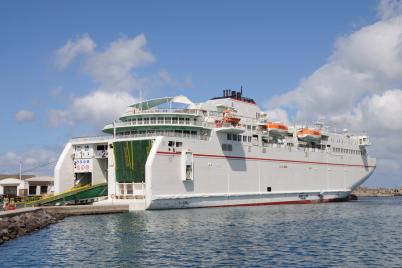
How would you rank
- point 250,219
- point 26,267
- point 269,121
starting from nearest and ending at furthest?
point 26,267
point 250,219
point 269,121

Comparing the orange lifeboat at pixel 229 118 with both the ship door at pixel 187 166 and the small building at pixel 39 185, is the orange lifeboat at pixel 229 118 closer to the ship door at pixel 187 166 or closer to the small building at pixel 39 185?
the ship door at pixel 187 166

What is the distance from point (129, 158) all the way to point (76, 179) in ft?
26.9

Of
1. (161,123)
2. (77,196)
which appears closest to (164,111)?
(161,123)

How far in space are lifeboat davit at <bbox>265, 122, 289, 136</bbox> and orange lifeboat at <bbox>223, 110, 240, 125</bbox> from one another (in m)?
7.18

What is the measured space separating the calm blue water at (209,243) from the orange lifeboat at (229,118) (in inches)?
592

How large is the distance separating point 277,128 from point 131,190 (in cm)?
2125

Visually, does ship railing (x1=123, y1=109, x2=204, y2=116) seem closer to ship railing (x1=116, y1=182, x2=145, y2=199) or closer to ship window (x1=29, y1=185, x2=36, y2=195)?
ship railing (x1=116, y1=182, x2=145, y2=199)

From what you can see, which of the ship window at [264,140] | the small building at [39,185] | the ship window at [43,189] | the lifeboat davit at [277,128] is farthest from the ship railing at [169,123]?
the ship window at [43,189]

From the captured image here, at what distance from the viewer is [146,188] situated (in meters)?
44.0

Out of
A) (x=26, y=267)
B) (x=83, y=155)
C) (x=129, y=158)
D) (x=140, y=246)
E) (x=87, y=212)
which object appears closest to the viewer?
(x=26, y=267)

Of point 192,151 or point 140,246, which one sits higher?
point 192,151

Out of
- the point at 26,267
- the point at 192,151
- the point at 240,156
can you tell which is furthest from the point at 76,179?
the point at 26,267

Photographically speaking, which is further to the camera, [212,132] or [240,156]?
[240,156]

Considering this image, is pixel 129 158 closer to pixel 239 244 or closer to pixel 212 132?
pixel 212 132
